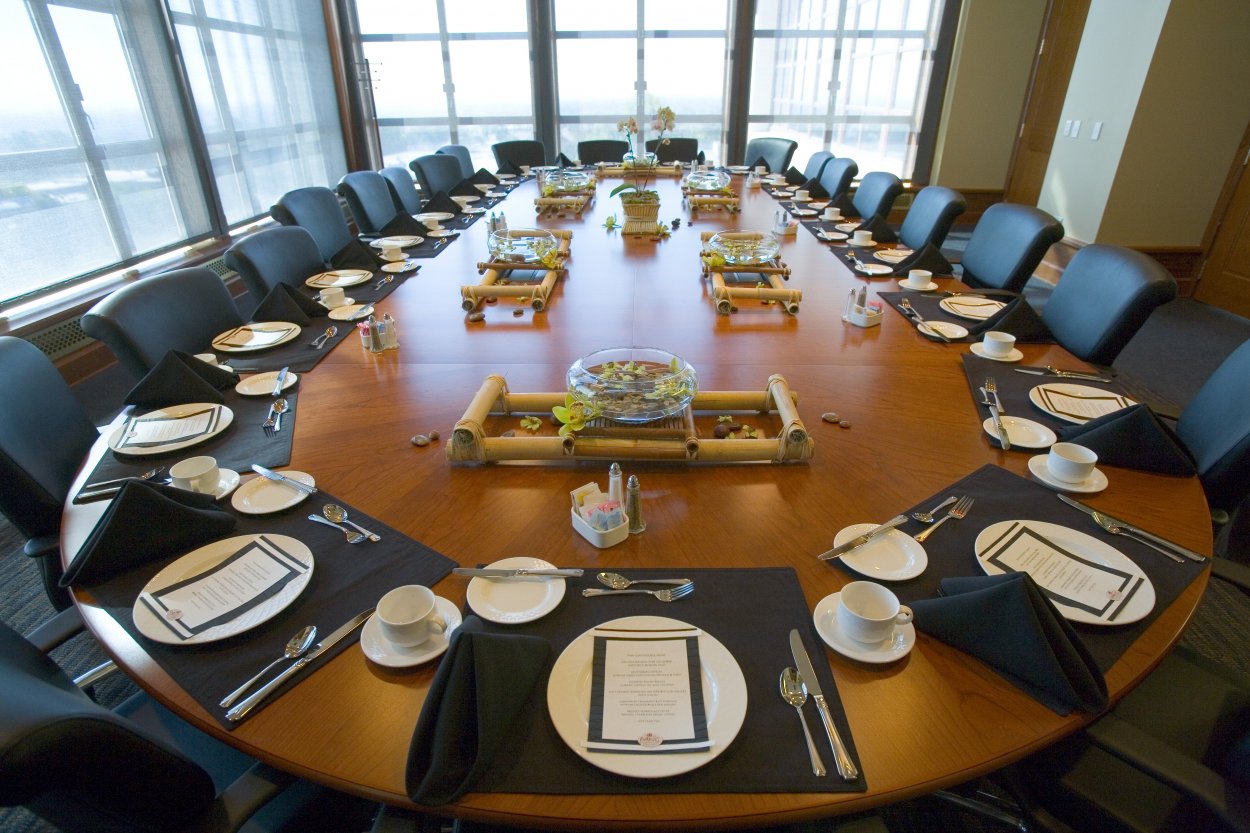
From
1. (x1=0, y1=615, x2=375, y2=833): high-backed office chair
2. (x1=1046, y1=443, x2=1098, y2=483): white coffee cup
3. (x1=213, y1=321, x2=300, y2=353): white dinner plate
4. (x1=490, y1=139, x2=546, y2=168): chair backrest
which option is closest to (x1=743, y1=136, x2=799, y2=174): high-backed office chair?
(x1=490, y1=139, x2=546, y2=168): chair backrest

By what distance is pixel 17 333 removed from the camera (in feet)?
8.34

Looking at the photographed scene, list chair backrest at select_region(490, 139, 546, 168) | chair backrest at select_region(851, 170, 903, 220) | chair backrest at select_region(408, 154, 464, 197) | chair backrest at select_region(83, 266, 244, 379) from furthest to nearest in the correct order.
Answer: chair backrest at select_region(490, 139, 546, 168), chair backrest at select_region(408, 154, 464, 197), chair backrest at select_region(851, 170, 903, 220), chair backrest at select_region(83, 266, 244, 379)

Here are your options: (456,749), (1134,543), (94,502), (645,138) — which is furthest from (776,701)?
(645,138)

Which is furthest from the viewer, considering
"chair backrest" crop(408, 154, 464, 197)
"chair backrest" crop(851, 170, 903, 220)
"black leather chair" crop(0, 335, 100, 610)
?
"chair backrest" crop(408, 154, 464, 197)

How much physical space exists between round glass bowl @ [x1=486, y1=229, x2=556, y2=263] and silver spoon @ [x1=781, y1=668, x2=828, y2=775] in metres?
1.94

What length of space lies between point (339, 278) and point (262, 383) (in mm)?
897

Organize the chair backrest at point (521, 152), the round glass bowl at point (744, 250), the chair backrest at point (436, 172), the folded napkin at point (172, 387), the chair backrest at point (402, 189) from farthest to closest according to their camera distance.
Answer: the chair backrest at point (521, 152) < the chair backrest at point (436, 172) < the chair backrest at point (402, 189) < the round glass bowl at point (744, 250) < the folded napkin at point (172, 387)

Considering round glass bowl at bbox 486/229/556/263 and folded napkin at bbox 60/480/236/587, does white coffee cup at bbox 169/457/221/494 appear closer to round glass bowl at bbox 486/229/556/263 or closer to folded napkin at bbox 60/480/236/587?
folded napkin at bbox 60/480/236/587

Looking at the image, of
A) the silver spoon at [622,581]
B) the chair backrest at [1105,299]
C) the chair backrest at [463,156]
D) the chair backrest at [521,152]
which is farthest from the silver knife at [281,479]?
the chair backrest at [521,152]

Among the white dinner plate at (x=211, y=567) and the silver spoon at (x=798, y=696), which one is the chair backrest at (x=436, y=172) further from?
the silver spoon at (x=798, y=696)

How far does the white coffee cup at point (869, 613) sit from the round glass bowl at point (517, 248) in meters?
1.88

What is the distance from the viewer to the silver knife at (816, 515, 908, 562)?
1003mm

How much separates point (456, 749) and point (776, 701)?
1.22 ft

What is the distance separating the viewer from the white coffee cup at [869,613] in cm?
A: 83
